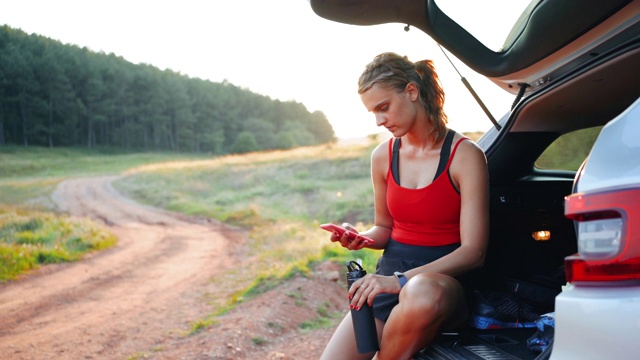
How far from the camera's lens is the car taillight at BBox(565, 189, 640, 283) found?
1.46m

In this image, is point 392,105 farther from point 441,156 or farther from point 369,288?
point 369,288

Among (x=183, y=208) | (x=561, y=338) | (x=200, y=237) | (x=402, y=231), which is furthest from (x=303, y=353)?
(x=183, y=208)

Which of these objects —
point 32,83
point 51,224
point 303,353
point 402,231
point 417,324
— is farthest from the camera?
point 51,224

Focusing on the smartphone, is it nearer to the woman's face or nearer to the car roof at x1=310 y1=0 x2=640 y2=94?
the woman's face

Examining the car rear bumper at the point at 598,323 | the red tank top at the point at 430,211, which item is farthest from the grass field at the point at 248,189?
the car rear bumper at the point at 598,323

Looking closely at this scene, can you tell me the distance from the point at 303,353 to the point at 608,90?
329 cm

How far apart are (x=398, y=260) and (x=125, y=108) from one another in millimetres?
12875

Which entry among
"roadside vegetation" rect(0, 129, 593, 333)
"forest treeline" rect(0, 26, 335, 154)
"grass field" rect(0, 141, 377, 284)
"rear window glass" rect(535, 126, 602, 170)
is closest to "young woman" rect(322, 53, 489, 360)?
"roadside vegetation" rect(0, 129, 593, 333)

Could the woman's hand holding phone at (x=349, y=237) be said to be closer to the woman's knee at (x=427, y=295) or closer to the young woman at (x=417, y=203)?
the young woman at (x=417, y=203)

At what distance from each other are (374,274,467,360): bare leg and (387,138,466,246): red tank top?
12.5 inches

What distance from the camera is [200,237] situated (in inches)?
569

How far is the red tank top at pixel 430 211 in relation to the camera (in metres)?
2.57

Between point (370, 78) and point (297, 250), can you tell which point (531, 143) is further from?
point (297, 250)

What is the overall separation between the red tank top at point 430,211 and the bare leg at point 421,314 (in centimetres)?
32
